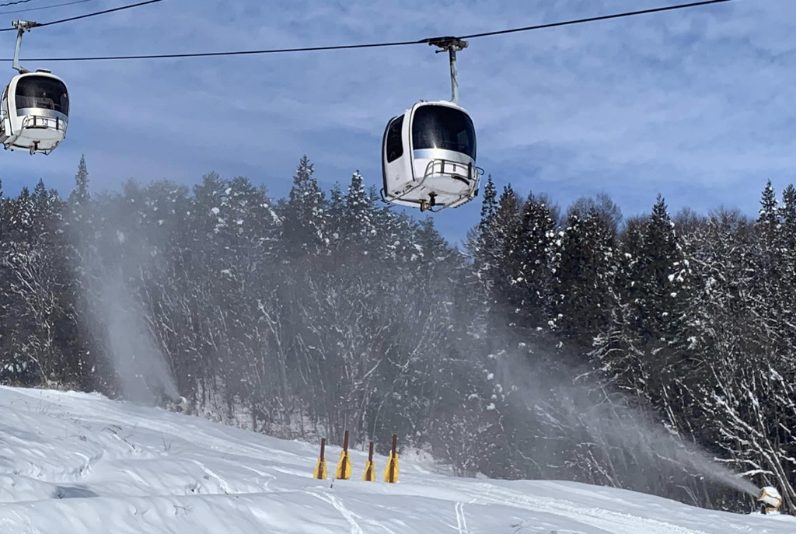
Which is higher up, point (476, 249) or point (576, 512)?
point (476, 249)

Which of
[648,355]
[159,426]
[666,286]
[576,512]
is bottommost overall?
[576,512]

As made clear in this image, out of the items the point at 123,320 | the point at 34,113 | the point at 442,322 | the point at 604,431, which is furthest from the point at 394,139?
the point at 123,320

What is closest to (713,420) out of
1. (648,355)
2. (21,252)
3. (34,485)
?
(648,355)

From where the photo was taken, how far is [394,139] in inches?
535

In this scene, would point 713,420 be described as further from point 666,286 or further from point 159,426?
point 159,426

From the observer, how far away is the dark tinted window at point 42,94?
16.3 metres

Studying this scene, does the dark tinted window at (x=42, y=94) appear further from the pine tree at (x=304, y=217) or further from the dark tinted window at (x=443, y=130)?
the pine tree at (x=304, y=217)

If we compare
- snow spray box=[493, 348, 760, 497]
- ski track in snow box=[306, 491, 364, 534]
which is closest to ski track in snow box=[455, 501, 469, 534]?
ski track in snow box=[306, 491, 364, 534]

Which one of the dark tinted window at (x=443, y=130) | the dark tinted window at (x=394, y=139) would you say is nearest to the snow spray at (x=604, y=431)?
the dark tinted window at (x=443, y=130)

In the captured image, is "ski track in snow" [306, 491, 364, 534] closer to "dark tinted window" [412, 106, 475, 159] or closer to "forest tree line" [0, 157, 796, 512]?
"dark tinted window" [412, 106, 475, 159]

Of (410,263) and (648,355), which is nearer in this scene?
(648,355)

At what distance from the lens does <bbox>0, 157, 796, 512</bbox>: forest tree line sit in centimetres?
3997

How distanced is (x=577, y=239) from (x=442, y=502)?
32590 millimetres

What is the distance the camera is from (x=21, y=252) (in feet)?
199
